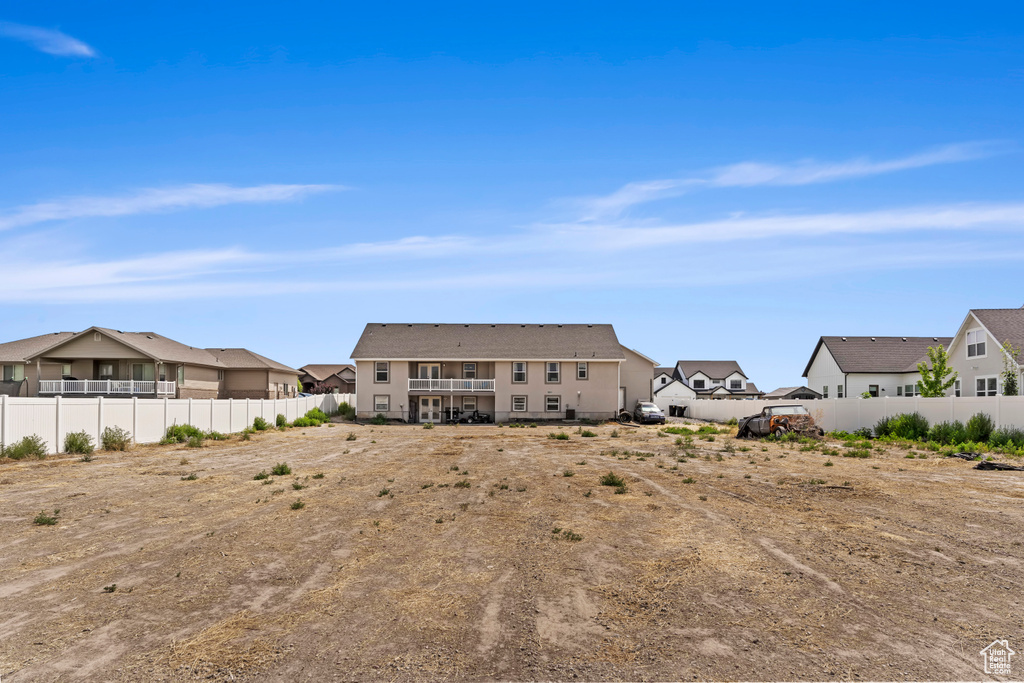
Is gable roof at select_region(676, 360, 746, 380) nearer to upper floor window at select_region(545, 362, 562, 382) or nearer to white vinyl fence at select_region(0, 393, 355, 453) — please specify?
upper floor window at select_region(545, 362, 562, 382)

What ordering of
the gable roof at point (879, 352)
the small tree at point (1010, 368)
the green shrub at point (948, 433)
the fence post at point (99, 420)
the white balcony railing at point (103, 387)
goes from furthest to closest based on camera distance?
1. the gable roof at point (879, 352)
2. the white balcony railing at point (103, 387)
3. the small tree at point (1010, 368)
4. the green shrub at point (948, 433)
5. the fence post at point (99, 420)

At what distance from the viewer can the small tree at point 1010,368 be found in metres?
34.8

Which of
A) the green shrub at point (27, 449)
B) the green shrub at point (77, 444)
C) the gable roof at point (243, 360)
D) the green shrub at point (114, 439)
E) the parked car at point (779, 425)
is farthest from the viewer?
the gable roof at point (243, 360)

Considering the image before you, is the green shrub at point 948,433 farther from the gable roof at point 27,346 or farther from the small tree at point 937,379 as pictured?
the gable roof at point 27,346

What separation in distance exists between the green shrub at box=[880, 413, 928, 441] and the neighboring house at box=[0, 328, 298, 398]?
4540 centimetres

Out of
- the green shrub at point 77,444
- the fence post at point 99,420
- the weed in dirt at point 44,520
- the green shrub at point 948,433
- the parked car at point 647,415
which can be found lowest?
the parked car at point 647,415

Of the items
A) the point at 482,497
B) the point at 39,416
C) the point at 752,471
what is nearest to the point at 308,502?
the point at 482,497

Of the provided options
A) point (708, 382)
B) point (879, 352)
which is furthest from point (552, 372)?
point (708, 382)

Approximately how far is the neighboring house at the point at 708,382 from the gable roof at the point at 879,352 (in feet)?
106

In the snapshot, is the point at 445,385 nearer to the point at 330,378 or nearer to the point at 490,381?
the point at 490,381

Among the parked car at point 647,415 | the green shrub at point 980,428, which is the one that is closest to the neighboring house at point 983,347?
the green shrub at point 980,428

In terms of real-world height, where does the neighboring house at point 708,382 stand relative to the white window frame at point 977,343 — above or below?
below

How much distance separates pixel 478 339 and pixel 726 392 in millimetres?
51627

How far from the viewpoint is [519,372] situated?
51625 mm
